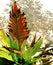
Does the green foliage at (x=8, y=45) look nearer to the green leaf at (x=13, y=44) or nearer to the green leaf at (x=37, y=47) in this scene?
the green leaf at (x=13, y=44)

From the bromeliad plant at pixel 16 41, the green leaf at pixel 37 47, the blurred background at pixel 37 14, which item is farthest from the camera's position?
the blurred background at pixel 37 14

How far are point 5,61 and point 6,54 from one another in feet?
0.26

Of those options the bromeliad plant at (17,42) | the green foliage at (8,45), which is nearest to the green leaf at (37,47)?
the bromeliad plant at (17,42)

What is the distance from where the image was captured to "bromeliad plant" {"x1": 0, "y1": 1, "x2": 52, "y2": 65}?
2.43m

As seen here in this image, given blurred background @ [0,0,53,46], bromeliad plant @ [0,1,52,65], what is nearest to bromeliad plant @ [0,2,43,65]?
bromeliad plant @ [0,1,52,65]

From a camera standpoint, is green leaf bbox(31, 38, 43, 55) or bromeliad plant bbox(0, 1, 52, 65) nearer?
bromeliad plant bbox(0, 1, 52, 65)

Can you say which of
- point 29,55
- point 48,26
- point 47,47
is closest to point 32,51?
point 29,55

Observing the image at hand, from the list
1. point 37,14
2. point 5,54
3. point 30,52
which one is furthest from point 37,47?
point 37,14

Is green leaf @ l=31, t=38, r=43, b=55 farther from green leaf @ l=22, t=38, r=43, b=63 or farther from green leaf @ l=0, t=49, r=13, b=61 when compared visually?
green leaf @ l=0, t=49, r=13, b=61

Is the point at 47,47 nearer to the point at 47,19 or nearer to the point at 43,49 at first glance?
the point at 43,49

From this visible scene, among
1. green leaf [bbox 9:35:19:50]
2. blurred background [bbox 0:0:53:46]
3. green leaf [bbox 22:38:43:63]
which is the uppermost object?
green leaf [bbox 9:35:19:50]

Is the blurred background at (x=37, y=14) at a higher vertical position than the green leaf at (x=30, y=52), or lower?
lower

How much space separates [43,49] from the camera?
2.64 metres

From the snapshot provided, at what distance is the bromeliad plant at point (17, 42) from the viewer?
7.98ft
